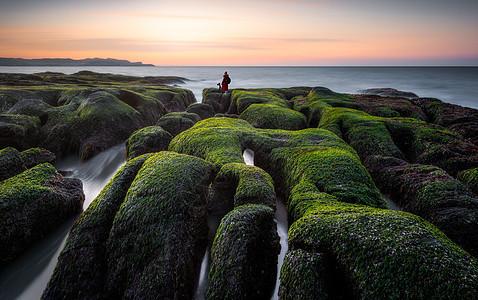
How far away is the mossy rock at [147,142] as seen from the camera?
8.16m


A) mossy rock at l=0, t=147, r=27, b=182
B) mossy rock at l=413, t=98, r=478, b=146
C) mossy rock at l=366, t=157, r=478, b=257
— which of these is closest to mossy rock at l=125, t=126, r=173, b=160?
mossy rock at l=0, t=147, r=27, b=182

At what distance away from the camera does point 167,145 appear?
29.5 feet

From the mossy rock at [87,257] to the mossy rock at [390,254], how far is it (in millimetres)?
3343

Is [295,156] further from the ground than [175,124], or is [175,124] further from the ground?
[295,156]

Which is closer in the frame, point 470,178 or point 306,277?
point 306,277

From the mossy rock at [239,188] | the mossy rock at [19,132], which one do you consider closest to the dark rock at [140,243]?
the mossy rock at [239,188]

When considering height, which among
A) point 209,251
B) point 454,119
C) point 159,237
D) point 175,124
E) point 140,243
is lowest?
point 209,251

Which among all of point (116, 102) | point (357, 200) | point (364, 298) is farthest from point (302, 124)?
point (116, 102)

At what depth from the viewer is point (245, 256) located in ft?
11.5

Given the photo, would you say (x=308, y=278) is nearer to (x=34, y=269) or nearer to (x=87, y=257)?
(x=87, y=257)

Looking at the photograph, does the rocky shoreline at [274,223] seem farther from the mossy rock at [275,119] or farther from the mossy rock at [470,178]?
the mossy rock at [275,119]

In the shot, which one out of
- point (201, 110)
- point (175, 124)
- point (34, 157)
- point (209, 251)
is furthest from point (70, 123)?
point (209, 251)

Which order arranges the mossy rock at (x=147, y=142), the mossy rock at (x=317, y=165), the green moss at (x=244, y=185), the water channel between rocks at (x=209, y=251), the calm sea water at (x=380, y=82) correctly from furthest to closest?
the calm sea water at (x=380, y=82) → the mossy rock at (x=147, y=142) → the mossy rock at (x=317, y=165) → the green moss at (x=244, y=185) → the water channel between rocks at (x=209, y=251)

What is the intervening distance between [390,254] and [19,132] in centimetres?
1301
